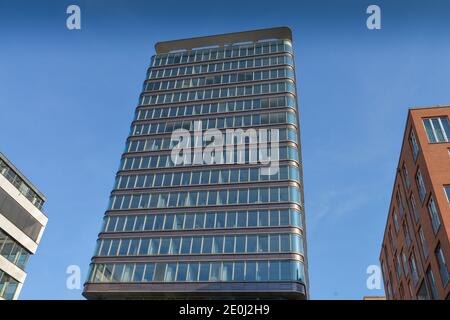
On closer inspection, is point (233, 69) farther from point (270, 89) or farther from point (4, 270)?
point (4, 270)

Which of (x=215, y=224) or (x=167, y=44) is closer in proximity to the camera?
(x=215, y=224)

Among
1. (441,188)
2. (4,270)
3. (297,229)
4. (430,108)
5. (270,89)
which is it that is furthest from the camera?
(270,89)

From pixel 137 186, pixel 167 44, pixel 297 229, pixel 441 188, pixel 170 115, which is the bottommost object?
pixel 441 188

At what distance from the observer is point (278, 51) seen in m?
66.7

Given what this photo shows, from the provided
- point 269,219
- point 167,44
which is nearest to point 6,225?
point 269,219

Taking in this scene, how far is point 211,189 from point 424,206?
91.2ft

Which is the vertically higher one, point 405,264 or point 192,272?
point 192,272

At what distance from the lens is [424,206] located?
96.6 feet

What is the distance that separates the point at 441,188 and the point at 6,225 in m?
39.4

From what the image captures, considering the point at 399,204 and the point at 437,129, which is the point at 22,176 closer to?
the point at 399,204

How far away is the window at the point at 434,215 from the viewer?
89.2 ft

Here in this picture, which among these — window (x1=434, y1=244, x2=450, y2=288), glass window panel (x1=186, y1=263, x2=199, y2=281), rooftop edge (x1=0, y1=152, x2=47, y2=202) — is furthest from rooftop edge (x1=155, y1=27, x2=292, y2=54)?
window (x1=434, y1=244, x2=450, y2=288)

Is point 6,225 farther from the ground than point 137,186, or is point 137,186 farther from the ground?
point 137,186

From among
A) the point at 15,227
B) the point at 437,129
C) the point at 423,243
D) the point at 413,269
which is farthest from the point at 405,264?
the point at 15,227
